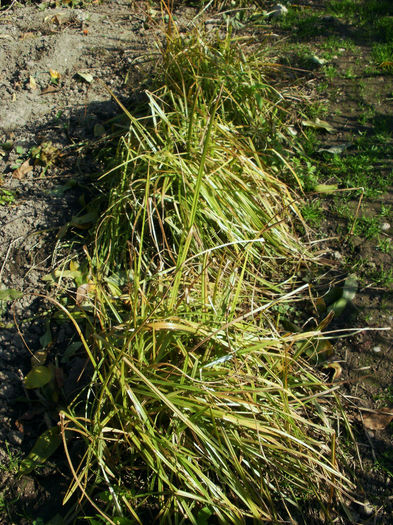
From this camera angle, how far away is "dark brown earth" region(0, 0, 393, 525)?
1.90 metres

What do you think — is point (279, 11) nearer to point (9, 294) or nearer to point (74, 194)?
point (74, 194)

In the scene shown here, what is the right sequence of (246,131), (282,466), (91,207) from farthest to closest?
1. (246,131)
2. (91,207)
3. (282,466)

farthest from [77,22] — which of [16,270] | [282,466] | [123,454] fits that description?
[282,466]

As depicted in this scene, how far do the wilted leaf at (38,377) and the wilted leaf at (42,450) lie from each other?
0.69 feet

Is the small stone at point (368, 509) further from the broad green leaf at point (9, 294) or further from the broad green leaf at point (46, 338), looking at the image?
the broad green leaf at point (9, 294)

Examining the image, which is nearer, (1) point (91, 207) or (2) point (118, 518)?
(2) point (118, 518)

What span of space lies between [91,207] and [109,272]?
0.51 meters

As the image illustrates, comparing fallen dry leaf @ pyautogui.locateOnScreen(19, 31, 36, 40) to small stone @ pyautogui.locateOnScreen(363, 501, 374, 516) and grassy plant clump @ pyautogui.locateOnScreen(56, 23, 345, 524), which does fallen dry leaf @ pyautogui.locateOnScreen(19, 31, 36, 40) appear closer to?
grassy plant clump @ pyautogui.locateOnScreen(56, 23, 345, 524)

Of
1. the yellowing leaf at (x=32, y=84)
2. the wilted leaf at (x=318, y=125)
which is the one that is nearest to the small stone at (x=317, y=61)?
the wilted leaf at (x=318, y=125)

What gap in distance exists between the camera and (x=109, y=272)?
2.48m

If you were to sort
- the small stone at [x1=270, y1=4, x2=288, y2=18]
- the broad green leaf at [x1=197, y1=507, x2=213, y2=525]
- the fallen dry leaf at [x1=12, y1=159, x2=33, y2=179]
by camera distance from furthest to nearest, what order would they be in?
the small stone at [x1=270, y1=4, x2=288, y2=18] → the fallen dry leaf at [x1=12, y1=159, x2=33, y2=179] → the broad green leaf at [x1=197, y1=507, x2=213, y2=525]

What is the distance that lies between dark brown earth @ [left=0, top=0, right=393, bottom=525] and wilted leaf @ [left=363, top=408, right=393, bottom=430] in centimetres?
2

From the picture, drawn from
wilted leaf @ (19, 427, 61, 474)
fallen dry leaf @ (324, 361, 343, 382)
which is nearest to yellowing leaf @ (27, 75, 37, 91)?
wilted leaf @ (19, 427, 61, 474)

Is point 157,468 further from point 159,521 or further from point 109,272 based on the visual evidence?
point 109,272
